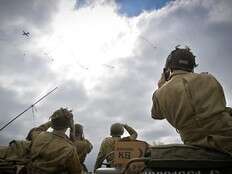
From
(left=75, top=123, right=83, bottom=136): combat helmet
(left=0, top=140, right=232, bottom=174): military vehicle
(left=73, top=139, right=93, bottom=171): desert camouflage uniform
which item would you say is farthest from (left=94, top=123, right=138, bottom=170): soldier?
(left=0, top=140, right=232, bottom=174): military vehicle

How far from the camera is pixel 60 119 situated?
327 inches

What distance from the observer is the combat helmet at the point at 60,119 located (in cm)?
828

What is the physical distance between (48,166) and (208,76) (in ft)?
12.5

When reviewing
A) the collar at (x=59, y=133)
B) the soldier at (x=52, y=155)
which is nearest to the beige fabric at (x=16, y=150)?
the soldier at (x=52, y=155)

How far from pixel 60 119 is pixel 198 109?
156 inches

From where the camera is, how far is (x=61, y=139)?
8070mm

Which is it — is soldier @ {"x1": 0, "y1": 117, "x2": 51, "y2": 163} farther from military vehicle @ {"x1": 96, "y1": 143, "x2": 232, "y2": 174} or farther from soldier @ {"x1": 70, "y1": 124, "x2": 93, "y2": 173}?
military vehicle @ {"x1": 96, "y1": 143, "x2": 232, "y2": 174}

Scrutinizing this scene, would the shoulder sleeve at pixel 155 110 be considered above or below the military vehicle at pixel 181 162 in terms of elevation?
above

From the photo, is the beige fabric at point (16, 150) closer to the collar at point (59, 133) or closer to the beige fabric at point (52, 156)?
the beige fabric at point (52, 156)

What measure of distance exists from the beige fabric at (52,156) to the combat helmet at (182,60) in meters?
3.06

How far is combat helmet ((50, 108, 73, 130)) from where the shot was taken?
8.28m

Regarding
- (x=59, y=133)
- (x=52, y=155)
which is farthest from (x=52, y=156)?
(x=59, y=133)

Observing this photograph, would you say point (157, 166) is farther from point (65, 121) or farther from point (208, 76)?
point (65, 121)

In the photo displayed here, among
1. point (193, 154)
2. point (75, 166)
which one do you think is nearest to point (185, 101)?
point (193, 154)
